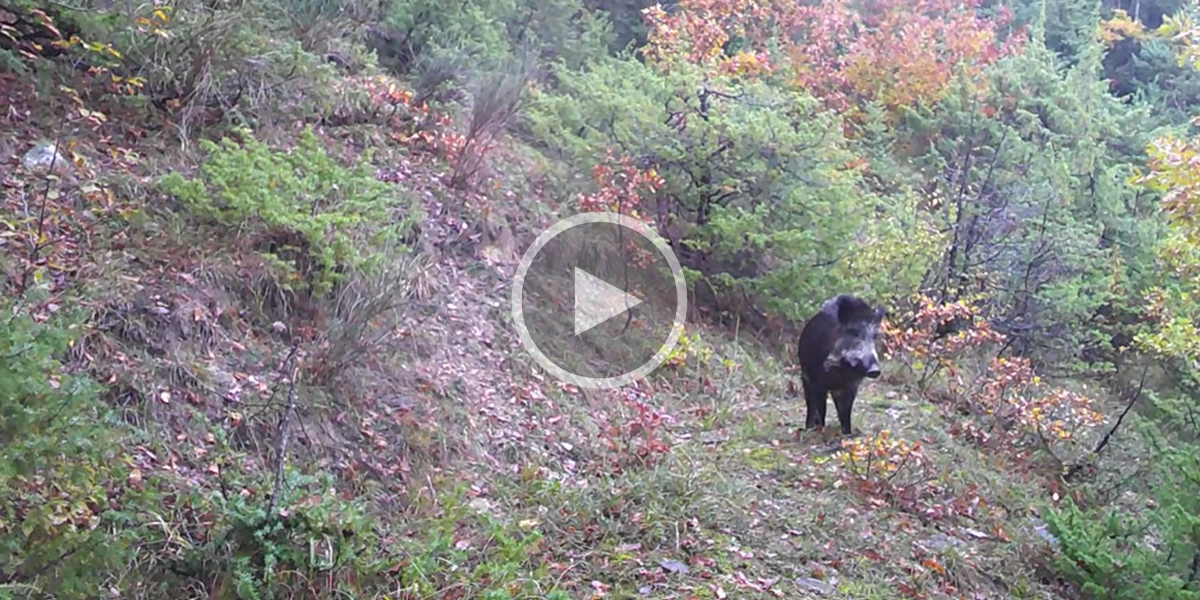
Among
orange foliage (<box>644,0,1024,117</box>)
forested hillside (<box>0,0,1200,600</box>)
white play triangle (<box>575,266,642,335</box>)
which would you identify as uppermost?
orange foliage (<box>644,0,1024,117</box>)

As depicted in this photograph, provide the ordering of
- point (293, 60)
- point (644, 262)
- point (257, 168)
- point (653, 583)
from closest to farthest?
point (653, 583), point (257, 168), point (293, 60), point (644, 262)

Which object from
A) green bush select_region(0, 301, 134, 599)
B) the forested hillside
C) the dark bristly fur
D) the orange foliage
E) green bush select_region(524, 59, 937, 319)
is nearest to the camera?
green bush select_region(0, 301, 134, 599)

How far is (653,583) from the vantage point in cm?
498

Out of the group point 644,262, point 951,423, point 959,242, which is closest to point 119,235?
point 644,262

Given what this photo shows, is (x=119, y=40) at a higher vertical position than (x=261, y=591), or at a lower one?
higher

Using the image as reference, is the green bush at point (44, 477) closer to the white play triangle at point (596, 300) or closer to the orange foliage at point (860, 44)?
the white play triangle at point (596, 300)

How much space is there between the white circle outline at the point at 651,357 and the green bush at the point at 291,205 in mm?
1515

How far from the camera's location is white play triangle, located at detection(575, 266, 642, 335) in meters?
9.03

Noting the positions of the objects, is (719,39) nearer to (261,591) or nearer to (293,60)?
(293,60)

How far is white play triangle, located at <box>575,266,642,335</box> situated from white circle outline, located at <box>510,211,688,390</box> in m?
0.46

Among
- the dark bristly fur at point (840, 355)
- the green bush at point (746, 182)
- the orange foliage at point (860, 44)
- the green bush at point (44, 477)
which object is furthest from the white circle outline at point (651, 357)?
the orange foliage at point (860, 44)

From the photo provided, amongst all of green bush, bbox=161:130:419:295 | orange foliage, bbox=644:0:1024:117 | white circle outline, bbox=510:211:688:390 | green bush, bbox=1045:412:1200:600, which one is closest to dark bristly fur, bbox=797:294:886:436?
white circle outline, bbox=510:211:688:390

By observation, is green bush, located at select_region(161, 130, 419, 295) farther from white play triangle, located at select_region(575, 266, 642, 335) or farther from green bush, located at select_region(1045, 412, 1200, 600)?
green bush, located at select_region(1045, 412, 1200, 600)

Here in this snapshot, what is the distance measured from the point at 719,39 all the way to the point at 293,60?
758 centimetres
